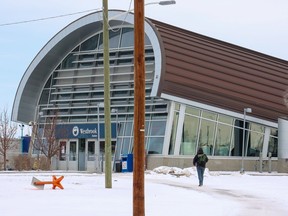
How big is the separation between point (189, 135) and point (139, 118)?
1146 inches

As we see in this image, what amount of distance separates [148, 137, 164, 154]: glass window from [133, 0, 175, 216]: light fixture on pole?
29.1 m

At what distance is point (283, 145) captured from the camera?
133 ft

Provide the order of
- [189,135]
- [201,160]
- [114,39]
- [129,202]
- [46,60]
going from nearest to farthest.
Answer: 1. [129,202]
2. [201,160]
3. [189,135]
4. [114,39]
5. [46,60]

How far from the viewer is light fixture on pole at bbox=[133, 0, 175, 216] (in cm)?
1148

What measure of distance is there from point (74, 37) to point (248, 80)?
1554 cm

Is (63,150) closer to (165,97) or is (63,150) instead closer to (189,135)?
(189,135)

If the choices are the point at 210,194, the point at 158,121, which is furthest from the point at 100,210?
the point at 158,121

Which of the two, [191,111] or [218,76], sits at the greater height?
[218,76]

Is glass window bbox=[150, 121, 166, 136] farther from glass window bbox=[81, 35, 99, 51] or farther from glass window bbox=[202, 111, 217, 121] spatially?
glass window bbox=[81, 35, 99, 51]

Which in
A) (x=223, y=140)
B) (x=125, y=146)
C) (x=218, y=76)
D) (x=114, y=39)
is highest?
(x=114, y=39)

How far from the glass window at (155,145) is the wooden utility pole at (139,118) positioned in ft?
95.3

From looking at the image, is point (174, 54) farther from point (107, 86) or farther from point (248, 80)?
point (107, 86)

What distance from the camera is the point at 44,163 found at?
43.5m

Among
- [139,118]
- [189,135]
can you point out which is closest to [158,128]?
[189,135]
